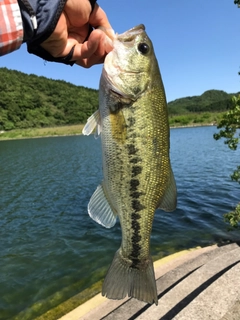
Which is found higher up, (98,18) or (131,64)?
(98,18)

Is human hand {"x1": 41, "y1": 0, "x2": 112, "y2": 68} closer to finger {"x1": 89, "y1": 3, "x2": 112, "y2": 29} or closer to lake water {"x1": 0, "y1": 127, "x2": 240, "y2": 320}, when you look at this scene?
finger {"x1": 89, "y1": 3, "x2": 112, "y2": 29}

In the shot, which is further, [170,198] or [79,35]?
[79,35]

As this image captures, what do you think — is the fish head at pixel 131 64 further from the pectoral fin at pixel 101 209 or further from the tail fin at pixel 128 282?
the tail fin at pixel 128 282

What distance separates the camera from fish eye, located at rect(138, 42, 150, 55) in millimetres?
2496

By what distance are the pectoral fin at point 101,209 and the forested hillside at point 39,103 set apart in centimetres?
9063

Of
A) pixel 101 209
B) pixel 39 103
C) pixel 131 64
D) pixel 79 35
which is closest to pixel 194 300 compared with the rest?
pixel 101 209

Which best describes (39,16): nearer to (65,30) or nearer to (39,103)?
(65,30)

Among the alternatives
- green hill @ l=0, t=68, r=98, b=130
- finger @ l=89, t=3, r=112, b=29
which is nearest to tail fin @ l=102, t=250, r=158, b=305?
finger @ l=89, t=3, r=112, b=29

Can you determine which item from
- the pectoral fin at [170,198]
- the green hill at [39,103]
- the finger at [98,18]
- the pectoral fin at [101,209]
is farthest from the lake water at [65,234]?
the green hill at [39,103]

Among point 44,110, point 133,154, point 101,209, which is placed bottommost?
point 101,209

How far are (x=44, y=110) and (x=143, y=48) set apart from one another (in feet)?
382

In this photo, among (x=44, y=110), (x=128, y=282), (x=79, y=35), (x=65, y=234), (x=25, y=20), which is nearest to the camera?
(x=25, y=20)

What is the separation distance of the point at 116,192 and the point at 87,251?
26.0ft

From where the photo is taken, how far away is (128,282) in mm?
2559
